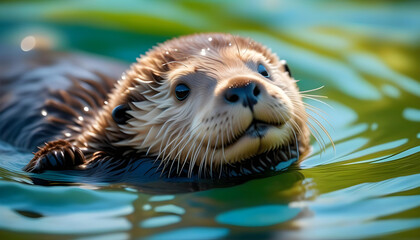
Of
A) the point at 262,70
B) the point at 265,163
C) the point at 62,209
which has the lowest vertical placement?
the point at 62,209

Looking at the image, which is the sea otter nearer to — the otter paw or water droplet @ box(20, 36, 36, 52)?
the otter paw

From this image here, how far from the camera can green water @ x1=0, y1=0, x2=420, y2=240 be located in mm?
3289

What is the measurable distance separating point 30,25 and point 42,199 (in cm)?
542

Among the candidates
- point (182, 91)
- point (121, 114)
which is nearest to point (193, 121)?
point (182, 91)

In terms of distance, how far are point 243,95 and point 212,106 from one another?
0.78 ft

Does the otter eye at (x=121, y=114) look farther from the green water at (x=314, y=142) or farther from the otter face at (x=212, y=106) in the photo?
the green water at (x=314, y=142)

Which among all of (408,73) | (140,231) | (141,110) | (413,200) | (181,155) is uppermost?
(408,73)

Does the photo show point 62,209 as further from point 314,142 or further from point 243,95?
point 314,142

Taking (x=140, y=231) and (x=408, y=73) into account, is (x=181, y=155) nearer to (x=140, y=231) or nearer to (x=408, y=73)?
(x=140, y=231)

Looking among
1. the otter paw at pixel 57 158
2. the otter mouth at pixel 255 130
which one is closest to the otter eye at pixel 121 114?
the otter paw at pixel 57 158

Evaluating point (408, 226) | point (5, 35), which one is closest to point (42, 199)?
point (408, 226)

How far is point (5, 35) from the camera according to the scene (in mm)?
8445

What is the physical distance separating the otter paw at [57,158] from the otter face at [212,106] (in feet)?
1.10

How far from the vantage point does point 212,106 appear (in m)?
3.88
